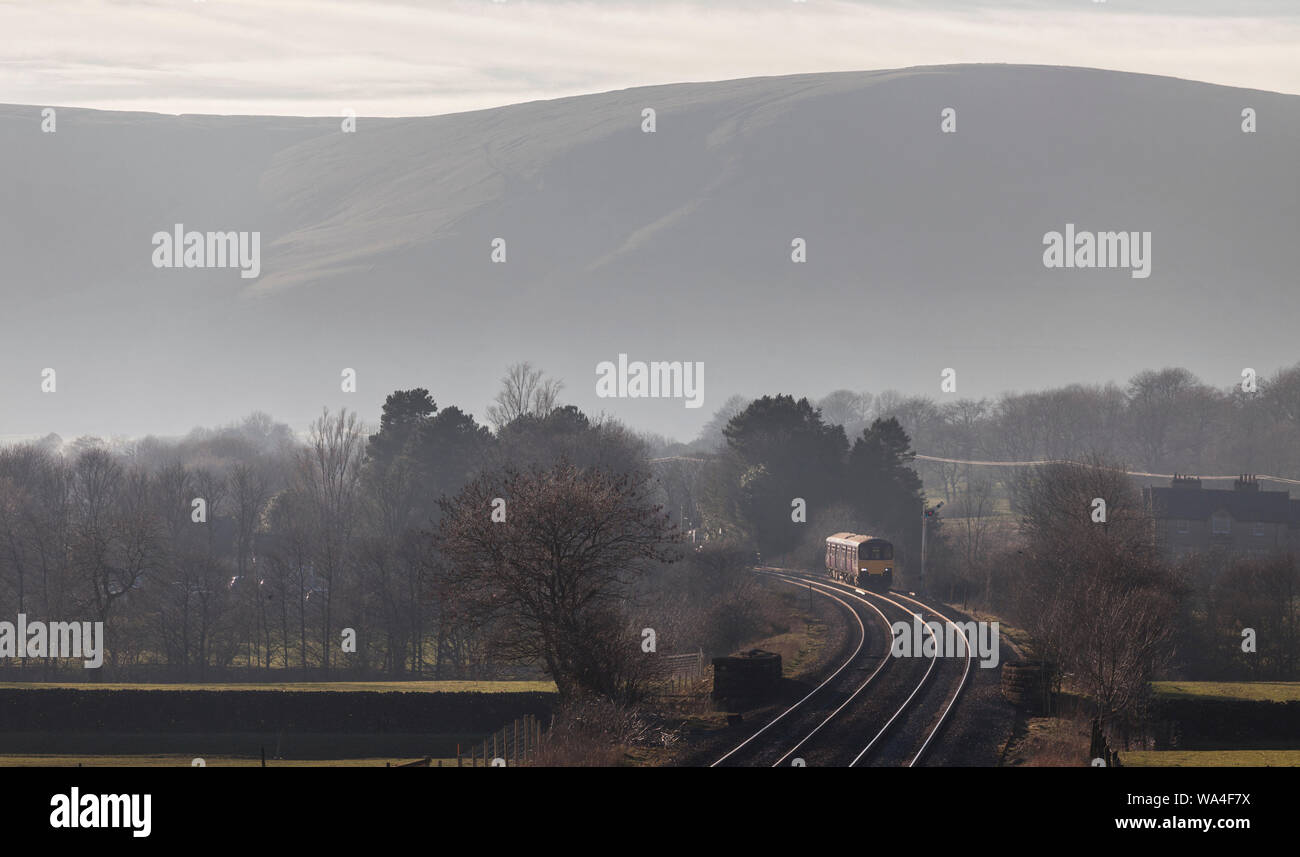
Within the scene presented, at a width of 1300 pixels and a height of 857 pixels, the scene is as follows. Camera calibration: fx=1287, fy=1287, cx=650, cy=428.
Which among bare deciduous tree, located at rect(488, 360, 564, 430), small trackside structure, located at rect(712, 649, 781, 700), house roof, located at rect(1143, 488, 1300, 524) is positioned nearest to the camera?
small trackside structure, located at rect(712, 649, 781, 700)

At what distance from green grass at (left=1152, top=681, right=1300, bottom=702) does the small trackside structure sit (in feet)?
54.5

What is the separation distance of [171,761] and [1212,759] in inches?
1461

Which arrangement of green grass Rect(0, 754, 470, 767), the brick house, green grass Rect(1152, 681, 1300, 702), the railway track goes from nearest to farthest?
the railway track < green grass Rect(0, 754, 470, 767) < green grass Rect(1152, 681, 1300, 702) < the brick house

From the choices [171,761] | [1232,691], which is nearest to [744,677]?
[171,761]

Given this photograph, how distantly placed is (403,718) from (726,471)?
67.1 metres

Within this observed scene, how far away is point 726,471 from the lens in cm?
11831

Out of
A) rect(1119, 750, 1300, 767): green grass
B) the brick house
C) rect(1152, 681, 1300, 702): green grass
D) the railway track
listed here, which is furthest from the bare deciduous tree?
rect(1119, 750, 1300, 767): green grass

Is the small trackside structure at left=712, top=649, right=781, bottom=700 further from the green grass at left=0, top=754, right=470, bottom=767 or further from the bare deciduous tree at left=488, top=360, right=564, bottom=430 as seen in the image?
the bare deciduous tree at left=488, top=360, right=564, bottom=430

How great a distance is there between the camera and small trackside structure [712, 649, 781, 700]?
4984 cm

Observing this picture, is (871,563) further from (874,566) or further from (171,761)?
(171,761)

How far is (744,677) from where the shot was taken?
5009 cm

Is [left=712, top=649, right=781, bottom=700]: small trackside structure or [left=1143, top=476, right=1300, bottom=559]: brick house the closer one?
[left=712, top=649, right=781, bottom=700]: small trackside structure

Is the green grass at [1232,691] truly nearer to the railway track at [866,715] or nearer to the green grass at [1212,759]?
the railway track at [866,715]
